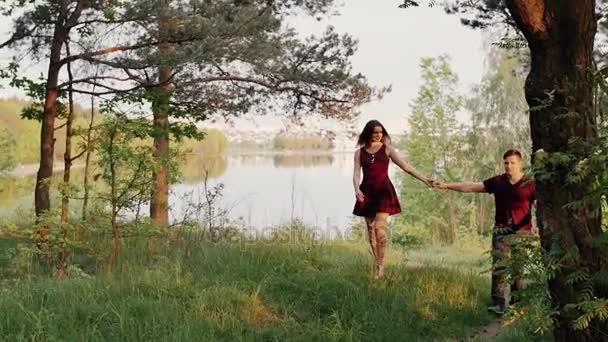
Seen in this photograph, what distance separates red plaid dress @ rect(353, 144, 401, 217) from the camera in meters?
5.90

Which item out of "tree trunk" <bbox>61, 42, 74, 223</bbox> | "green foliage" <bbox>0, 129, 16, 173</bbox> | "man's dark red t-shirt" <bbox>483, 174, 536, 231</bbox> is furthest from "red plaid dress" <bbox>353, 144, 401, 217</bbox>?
"green foliage" <bbox>0, 129, 16, 173</bbox>

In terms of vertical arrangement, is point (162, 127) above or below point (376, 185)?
above

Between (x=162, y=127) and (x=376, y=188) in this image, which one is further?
(x=162, y=127)

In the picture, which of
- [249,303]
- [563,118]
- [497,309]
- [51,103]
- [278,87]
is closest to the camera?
[563,118]

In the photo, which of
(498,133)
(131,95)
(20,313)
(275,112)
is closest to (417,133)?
(498,133)

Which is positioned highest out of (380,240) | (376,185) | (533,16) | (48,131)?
(533,16)

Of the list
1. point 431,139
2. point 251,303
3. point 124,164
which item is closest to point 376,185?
point 251,303

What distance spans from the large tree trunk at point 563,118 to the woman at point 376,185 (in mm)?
2713

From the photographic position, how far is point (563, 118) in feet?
9.98

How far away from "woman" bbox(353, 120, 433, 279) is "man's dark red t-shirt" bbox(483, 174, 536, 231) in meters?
0.67

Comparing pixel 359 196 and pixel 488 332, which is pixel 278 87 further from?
pixel 488 332

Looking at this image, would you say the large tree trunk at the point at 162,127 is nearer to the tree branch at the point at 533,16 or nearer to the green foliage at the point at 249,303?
the green foliage at the point at 249,303

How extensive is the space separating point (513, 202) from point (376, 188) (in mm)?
1319

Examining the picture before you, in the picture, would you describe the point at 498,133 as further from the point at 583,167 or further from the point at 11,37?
the point at 583,167
